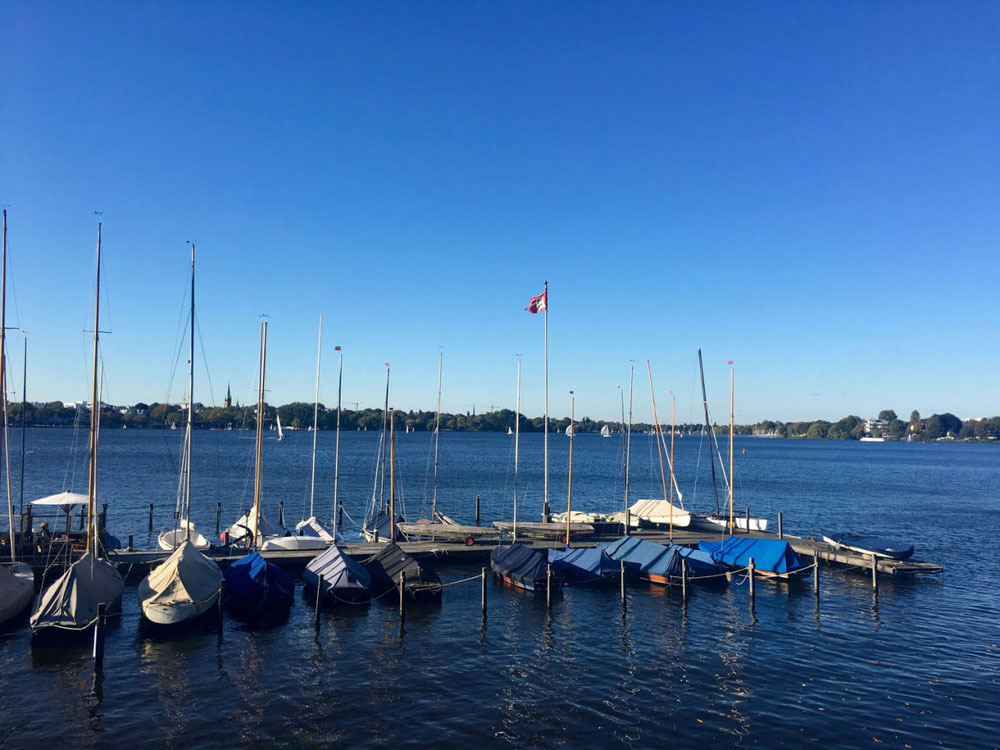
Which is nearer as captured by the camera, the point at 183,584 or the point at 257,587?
the point at 183,584

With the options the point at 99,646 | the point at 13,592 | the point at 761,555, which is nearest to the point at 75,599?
the point at 99,646

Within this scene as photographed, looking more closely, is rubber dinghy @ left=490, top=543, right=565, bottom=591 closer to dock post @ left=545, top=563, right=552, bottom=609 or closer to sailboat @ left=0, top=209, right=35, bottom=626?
dock post @ left=545, top=563, right=552, bottom=609

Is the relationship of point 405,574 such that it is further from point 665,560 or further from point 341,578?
point 665,560

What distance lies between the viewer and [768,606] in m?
34.3

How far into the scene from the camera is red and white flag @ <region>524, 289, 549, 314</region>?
45.8 meters

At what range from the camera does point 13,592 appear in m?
28.2

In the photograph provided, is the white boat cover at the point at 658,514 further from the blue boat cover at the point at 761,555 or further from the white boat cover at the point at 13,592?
the white boat cover at the point at 13,592

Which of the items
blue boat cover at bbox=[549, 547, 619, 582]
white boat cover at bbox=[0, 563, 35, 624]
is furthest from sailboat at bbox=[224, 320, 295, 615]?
blue boat cover at bbox=[549, 547, 619, 582]

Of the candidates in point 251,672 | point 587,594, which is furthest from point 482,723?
point 587,594

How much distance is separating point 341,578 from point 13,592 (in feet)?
45.3

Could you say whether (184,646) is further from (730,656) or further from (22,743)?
(730,656)

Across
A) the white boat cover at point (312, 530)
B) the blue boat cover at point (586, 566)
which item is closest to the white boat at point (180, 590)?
the white boat cover at point (312, 530)

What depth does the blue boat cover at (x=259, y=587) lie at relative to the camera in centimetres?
3061

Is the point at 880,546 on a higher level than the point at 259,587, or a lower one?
lower
